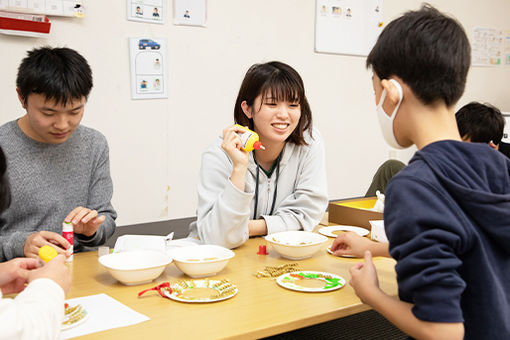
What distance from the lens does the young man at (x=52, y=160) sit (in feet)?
5.11

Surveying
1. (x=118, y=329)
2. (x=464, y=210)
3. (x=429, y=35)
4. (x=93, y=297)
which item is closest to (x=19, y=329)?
(x=118, y=329)

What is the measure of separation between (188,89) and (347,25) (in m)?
1.41

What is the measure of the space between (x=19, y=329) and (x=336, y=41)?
313 cm

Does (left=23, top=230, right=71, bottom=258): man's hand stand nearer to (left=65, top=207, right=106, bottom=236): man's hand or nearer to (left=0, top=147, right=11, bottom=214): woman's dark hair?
(left=65, top=207, right=106, bottom=236): man's hand

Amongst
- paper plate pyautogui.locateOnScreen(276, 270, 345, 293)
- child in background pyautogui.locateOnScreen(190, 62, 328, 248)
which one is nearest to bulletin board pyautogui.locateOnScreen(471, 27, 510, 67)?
child in background pyautogui.locateOnScreen(190, 62, 328, 248)

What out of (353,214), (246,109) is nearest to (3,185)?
(246,109)

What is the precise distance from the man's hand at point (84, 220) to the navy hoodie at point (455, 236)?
3.16 ft

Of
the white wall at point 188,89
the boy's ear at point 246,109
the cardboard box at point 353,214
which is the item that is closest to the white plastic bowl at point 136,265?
the boy's ear at point 246,109

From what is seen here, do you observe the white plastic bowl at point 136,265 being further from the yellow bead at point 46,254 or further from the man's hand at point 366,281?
the man's hand at point 366,281

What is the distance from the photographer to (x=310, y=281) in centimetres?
129

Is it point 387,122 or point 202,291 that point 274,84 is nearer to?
point 387,122

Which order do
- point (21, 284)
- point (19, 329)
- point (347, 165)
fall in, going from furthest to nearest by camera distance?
Result: 1. point (347, 165)
2. point (21, 284)
3. point (19, 329)

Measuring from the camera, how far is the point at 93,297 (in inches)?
45.3

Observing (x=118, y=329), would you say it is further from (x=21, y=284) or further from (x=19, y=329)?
(x=21, y=284)
